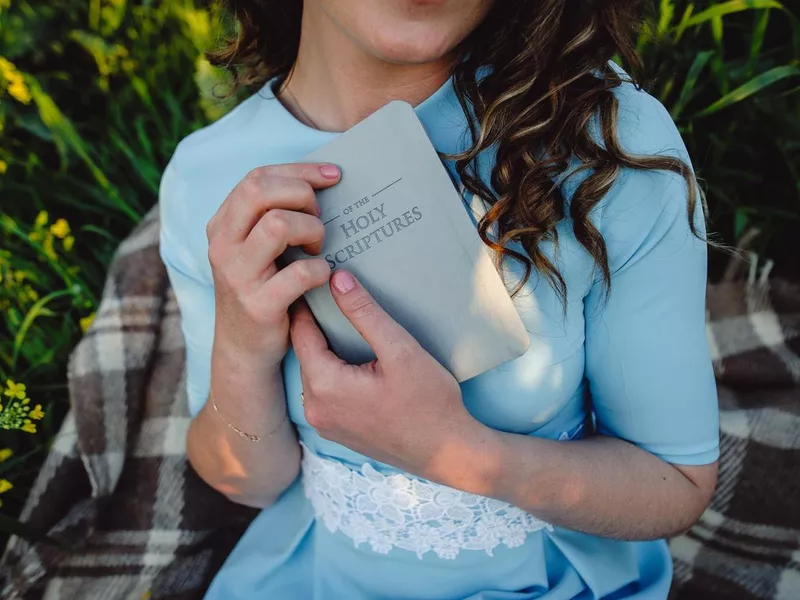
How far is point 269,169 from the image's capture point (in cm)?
76

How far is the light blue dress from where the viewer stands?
32.5 inches

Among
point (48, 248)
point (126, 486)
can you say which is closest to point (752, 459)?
point (126, 486)

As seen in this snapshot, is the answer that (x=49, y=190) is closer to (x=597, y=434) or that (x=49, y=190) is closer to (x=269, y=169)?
(x=269, y=169)

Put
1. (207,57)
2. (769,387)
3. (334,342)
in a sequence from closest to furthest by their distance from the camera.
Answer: (334,342), (207,57), (769,387)

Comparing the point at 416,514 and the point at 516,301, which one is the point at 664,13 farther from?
the point at 416,514

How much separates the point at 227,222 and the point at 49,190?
1.44m

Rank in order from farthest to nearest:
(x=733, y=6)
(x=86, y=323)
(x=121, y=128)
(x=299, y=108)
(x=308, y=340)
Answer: (x=121, y=128), (x=86, y=323), (x=733, y=6), (x=299, y=108), (x=308, y=340)

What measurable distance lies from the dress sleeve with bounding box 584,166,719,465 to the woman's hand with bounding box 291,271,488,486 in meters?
0.20

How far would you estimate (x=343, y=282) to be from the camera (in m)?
0.77

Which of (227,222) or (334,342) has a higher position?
(227,222)

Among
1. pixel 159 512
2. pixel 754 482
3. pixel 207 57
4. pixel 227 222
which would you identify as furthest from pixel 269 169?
pixel 754 482

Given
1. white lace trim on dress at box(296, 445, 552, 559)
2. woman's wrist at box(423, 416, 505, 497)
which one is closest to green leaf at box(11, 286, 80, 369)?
white lace trim on dress at box(296, 445, 552, 559)

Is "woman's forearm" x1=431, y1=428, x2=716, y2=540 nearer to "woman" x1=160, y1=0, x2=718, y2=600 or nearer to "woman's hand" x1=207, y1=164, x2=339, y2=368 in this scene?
"woman" x1=160, y1=0, x2=718, y2=600

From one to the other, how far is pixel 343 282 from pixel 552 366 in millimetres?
309
